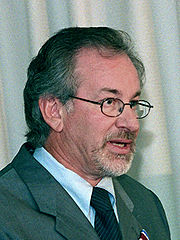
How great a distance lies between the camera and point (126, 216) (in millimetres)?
1608

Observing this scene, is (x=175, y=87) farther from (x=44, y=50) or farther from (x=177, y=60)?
(x=44, y=50)

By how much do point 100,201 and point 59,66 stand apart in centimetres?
47

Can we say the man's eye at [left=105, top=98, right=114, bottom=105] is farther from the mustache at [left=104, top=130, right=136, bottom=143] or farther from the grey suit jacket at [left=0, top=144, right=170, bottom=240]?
the grey suit jacket at [left=0, top=144, right=170, bottom=240]

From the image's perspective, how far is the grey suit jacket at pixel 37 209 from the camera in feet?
4.33

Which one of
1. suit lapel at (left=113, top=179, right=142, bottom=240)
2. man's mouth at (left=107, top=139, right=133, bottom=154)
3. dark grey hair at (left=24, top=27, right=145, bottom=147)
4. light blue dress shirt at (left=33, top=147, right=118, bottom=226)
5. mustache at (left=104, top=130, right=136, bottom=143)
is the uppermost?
dark grey hair at (left=24, top=27, right=145, bottom=147)

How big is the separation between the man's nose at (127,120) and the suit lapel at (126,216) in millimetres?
287

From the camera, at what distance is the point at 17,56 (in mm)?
1901

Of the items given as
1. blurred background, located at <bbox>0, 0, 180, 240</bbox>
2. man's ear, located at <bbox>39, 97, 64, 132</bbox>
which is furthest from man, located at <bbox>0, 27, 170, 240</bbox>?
blurred background, located at <bbox>0, 0, 180, 240</bbox>

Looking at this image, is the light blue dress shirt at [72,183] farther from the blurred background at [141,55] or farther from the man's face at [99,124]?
the blurred background at [141,55]

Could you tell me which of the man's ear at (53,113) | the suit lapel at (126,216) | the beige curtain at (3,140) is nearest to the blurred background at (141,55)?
the beige curtain at (3,140)

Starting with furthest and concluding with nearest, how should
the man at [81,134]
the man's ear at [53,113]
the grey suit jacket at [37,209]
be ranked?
the man's ear at [53,113] → the man at [81,134] → the grey suit jacket at [37,209]

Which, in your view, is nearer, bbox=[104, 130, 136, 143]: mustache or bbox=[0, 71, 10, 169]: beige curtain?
bbox=[104, 130, 136, 143]: mustache

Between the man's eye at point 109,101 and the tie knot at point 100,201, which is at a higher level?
the man's eye at point 109,101

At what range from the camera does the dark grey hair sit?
153cm
